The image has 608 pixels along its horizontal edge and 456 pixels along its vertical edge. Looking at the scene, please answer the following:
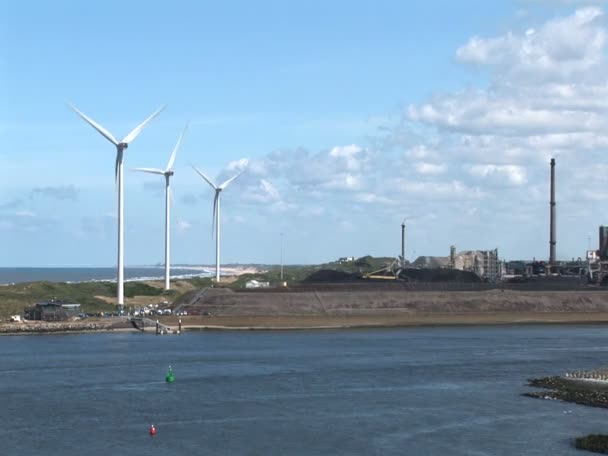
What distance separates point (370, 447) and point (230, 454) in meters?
6.88

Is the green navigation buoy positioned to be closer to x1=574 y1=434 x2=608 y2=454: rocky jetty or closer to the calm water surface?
the calm water surface

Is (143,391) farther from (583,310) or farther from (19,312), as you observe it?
(583,310)

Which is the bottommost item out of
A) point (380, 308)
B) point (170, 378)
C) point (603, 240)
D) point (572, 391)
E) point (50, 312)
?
point (572, 391)

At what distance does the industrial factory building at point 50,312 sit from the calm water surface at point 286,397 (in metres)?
14.8

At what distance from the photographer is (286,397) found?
68250mm

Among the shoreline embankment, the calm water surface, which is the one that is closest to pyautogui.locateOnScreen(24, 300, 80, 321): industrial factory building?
the shoreline embankment

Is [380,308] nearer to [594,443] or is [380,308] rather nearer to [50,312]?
[50,312]

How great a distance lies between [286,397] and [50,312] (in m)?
60.6

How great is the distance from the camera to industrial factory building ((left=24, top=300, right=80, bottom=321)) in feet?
400

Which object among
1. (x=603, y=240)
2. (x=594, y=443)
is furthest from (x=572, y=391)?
(x=603, y=240)

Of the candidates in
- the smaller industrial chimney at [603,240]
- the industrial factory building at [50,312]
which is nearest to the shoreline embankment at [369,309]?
the industrial factory building at [50,312]

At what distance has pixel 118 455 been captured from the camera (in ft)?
169

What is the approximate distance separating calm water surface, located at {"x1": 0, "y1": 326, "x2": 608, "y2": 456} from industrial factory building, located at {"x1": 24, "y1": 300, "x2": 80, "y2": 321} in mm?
14825

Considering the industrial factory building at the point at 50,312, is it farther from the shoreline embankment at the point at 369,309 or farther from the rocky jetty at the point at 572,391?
the rocky jetty at the point at 572,391
